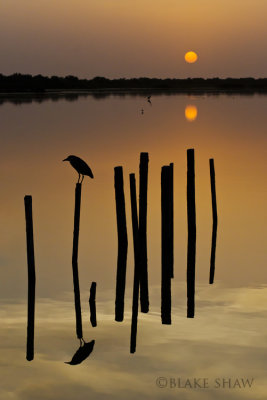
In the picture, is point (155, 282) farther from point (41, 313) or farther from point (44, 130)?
point (44, 130)

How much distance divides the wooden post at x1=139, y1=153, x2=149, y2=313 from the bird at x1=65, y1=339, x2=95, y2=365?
150 cm

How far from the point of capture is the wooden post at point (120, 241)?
11.9 metres

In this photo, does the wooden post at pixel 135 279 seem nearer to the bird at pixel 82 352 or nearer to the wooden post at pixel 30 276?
the bird at pixel 82 352

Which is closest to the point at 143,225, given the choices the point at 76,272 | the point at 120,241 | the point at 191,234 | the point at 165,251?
the point at 165,251

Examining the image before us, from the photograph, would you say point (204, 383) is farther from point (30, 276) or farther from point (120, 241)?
point (120, 241)

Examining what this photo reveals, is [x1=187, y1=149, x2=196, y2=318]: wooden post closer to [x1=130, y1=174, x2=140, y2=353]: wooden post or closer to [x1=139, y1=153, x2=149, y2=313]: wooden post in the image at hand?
[x1=139, y1=153, x2=149, y2=313]: wooden post

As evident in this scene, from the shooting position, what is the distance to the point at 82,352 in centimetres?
1051

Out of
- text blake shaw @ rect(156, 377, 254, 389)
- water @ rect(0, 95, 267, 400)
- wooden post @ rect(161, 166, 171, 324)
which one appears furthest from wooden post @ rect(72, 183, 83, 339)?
text blake shaw @ rect(156, 377, 254, 389)

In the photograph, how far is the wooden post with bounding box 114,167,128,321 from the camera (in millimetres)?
11867

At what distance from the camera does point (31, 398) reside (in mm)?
9352

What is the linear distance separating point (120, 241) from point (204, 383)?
3.59 m

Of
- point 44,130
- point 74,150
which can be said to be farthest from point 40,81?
point 74,150

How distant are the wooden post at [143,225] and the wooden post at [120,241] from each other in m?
0.28

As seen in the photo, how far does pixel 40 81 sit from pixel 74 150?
85784mm
